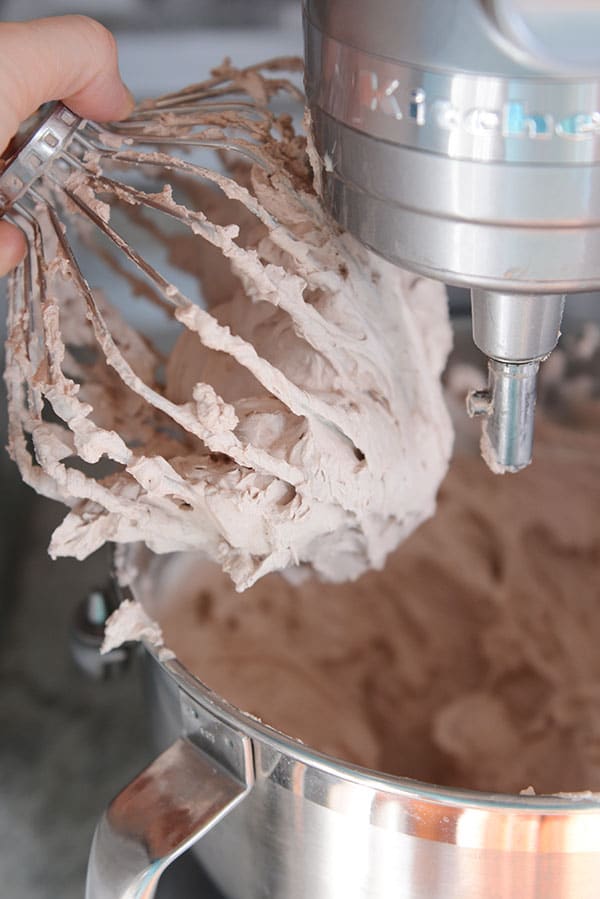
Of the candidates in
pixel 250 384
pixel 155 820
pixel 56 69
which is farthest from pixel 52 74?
pixel 155 820

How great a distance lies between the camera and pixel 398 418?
1.71 ft

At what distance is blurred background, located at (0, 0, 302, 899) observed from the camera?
2.15ft

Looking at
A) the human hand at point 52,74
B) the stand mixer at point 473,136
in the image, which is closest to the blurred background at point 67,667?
the human hand at point 52,74

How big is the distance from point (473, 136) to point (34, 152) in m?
0.23

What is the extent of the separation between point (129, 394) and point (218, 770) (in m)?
0.22

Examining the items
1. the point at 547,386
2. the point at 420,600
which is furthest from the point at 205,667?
the point at 547,386

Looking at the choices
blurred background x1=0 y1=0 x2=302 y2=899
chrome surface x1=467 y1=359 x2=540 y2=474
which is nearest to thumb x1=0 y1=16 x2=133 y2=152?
chrome surface x1=467 y1=359 x2=540 y2=474

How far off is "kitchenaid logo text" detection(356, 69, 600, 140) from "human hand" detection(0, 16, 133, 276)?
178 mm

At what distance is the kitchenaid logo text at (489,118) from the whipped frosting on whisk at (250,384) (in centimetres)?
12

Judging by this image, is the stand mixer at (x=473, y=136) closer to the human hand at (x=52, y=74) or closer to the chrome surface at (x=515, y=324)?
the chrome surface at (x=515, y=324)

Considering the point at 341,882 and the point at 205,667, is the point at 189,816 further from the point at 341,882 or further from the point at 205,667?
the point at 205,667

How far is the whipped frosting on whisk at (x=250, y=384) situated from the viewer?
1.47ft

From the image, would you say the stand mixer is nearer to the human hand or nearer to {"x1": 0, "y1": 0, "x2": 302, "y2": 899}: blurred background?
the human hand

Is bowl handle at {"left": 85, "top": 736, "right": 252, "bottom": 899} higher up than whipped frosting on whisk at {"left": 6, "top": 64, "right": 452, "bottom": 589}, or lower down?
lower down
